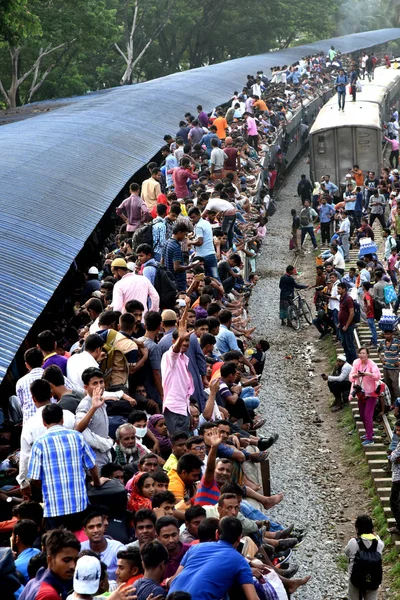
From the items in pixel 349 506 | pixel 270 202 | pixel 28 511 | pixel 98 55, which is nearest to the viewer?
pixel 28 511

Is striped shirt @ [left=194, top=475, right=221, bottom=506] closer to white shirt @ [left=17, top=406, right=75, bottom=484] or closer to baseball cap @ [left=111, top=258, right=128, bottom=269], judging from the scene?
white shirt @ [left=17, top=406, right=75, bottom=484]

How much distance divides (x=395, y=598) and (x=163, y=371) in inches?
157

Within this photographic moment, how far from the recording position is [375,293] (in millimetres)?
19500

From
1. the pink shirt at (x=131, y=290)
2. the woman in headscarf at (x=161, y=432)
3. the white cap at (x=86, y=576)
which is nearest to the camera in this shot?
the white cap at (x=86, y=576)

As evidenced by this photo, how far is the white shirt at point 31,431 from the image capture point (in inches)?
312

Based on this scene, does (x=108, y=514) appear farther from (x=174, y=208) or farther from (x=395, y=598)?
(x=174, y=208)

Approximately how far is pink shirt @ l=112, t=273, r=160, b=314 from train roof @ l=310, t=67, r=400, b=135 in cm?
1989

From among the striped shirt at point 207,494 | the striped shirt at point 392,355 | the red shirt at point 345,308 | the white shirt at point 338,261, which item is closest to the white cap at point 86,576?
the striped shirt at point 207,494

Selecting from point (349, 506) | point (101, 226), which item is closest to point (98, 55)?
point (101, 226)

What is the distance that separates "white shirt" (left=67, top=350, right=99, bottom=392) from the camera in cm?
904

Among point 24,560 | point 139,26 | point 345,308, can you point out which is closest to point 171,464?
point 24,560

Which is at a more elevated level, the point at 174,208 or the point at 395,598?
the point at 174,208

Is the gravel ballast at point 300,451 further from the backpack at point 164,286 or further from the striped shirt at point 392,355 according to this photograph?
the backpack at point 164,286

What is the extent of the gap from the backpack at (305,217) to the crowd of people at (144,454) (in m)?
11.7
